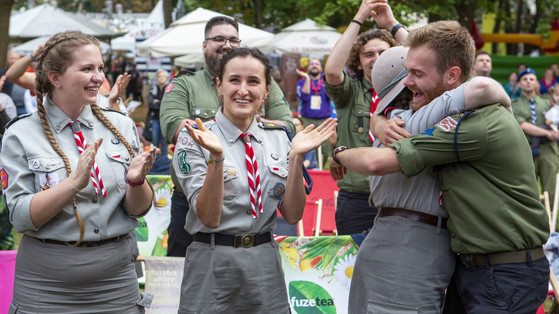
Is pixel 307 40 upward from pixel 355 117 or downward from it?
downward

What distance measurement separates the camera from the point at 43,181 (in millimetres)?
3258

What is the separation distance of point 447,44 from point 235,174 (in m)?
1.18

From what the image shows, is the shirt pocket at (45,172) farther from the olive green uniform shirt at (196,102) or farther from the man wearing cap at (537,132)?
the man wearing cap at (537,132)

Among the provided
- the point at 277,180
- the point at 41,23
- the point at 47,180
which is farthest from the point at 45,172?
the point at 41,23

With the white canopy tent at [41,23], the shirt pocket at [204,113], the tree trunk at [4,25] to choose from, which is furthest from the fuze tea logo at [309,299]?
the white canopy tent at [41,23]

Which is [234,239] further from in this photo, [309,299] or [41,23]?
[41,23]

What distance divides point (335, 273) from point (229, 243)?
2.27 m

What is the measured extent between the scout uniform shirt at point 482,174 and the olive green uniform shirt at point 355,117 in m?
1.79

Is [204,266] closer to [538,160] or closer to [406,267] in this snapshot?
[406,267]

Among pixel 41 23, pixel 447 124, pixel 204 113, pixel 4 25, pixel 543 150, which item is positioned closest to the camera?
pixel 447 124

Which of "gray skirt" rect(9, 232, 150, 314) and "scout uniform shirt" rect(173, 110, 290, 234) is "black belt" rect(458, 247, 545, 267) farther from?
"gray skirt" rect(9, 232, 150, 314)

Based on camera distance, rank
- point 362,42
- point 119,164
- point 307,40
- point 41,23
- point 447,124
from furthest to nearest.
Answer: point 41,23
point 307,40
point 362,42
point 119,164
point 447,124

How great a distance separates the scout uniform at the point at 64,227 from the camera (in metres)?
3.26

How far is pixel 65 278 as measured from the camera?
132 inches
